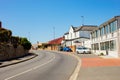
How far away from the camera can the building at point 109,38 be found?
39766 mm

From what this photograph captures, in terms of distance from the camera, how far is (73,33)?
320ft

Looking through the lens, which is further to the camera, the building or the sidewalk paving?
the building

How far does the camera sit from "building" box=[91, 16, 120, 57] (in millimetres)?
39766

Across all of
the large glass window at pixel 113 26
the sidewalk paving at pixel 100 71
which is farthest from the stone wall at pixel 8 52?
the large glass window at pixel 113 26

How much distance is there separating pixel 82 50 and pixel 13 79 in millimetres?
43510

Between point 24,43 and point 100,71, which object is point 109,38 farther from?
point 100,71

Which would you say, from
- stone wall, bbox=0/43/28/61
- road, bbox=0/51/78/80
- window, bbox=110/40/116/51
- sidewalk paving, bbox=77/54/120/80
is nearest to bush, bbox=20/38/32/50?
stone wall, bbox=0/43/28/61

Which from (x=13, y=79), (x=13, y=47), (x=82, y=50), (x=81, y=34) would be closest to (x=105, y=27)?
(x=82, y=50)

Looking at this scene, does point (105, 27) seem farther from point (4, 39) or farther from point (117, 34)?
point (4, 39)

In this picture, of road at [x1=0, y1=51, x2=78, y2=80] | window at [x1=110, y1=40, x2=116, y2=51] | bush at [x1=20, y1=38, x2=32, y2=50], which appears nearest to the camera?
road at [x1=0, y1=51, x2=78, y2=80]

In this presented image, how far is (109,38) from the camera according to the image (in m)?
45.1

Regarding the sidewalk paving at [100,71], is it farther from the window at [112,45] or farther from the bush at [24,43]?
the bush at [24,43]

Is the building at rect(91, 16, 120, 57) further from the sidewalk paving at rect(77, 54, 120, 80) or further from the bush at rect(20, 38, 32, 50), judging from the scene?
the bush at rect(20, 38, 32, 50)

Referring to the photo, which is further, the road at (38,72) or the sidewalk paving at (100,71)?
the road at (38,72)
